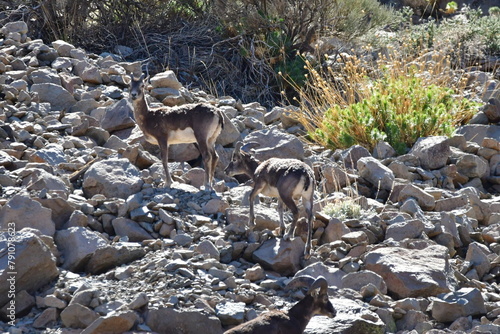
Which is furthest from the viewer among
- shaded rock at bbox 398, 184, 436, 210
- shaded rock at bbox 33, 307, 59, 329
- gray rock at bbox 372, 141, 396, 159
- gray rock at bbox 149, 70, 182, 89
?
gray rock at bbox 149, 70, 182, 89

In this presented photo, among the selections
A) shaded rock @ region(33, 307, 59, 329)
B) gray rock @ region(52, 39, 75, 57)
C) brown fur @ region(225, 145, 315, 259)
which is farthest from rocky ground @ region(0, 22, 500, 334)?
gray rock @ region(52, 39, 75, 57)

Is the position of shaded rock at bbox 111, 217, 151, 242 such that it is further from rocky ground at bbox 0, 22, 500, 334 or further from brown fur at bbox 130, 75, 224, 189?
brown fur at bbox 130, 75, 224, 189

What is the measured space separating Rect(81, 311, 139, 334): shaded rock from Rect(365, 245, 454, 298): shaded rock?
2600 mm

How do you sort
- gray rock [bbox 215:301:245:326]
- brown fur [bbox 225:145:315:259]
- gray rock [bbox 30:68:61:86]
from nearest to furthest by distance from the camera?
gray rock [bbox 215:301:245:326], brown fur [bbox 225:145:315:259], gray rock [bbox 30:68:61:86]

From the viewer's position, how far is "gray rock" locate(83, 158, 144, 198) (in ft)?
31.6

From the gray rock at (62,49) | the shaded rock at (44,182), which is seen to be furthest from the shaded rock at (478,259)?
the gray rock at (62,49)

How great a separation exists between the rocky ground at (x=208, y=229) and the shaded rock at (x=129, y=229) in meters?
0.01

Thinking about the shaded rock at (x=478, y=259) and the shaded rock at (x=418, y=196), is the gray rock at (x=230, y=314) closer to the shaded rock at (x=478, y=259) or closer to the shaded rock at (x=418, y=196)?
the shaded rock at (x=478, y=259)

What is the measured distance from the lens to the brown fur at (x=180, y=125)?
10469 millimetres

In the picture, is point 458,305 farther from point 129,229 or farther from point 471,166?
point 471,166

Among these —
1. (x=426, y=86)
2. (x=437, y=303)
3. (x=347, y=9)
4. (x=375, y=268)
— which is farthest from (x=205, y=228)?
(x=347, y=9)

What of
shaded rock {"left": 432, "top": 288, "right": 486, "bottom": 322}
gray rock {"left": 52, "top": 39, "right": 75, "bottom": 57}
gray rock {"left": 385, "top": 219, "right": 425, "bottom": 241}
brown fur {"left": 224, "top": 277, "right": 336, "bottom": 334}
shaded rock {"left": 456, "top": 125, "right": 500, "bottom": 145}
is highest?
gray rock {"left": 52, "top": 39, "right": 75, "bottom": 57}

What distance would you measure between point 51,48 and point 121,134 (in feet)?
10.2

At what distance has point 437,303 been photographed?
753cm
